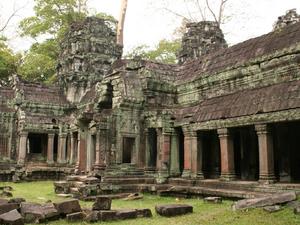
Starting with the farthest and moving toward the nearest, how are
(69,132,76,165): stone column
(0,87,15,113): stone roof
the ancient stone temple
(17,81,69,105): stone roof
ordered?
(17,81,69,105): stone roof < (0,87,15,113): stone roof < (69,132,76,165): stone column < the ancient stone temple

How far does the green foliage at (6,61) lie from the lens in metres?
35.7

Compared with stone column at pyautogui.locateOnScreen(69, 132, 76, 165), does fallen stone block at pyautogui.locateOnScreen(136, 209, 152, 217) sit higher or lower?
lower

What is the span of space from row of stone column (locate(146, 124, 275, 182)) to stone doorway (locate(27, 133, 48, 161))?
42.0ft

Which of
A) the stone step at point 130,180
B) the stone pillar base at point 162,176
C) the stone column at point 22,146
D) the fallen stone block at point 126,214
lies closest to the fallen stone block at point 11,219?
the fallen stone block at point 126,214

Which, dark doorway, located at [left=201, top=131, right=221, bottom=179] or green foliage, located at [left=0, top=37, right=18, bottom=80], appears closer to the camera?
dark doorway, located at [left=201, top=131, right=221, bottom=179]

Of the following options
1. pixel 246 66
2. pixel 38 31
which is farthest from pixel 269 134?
pixel 38 31

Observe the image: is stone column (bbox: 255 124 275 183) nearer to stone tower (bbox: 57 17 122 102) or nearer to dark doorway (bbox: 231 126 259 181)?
dark doorway (bbox: 231 126 259 181)

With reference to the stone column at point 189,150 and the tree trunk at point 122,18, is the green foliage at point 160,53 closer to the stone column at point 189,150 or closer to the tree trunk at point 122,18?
the tree trunk at point 122,18

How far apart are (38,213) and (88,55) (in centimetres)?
2036

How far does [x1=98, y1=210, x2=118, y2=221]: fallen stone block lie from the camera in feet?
29.2

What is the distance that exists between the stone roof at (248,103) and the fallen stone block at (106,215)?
19.7 ft

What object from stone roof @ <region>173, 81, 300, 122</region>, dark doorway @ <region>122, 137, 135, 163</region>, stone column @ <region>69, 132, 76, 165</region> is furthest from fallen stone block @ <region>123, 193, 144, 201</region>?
stone column @ <region>69, 132, 76, 165</region>

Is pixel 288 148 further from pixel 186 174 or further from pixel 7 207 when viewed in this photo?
pixel 7 207

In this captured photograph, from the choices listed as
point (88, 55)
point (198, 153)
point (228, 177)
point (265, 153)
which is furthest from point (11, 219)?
point (88, 55)
